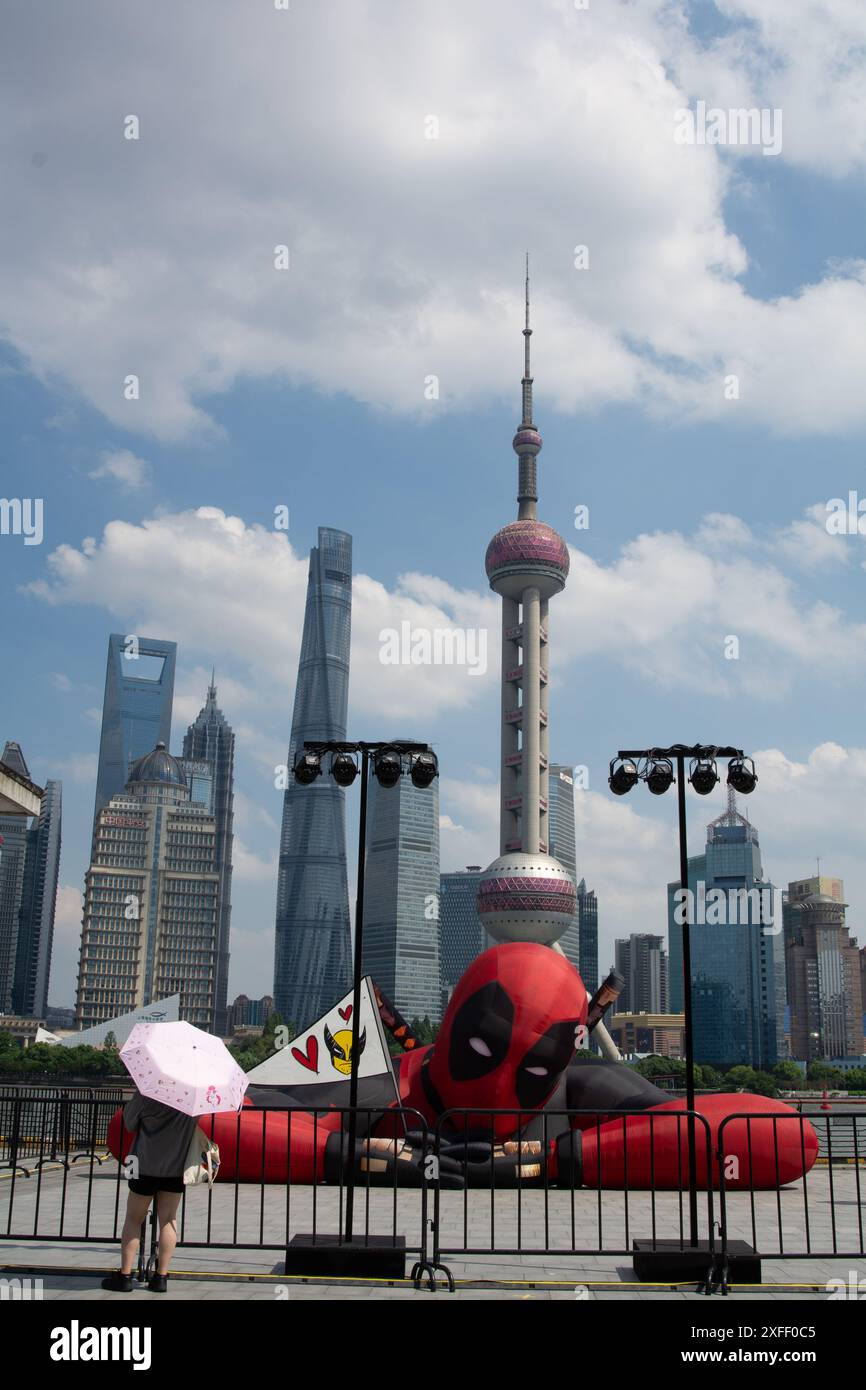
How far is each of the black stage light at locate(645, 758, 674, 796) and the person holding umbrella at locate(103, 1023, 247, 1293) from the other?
5.85 metres

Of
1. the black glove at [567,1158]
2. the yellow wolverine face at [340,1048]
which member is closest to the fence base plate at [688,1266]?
the black glove at [567,1158]

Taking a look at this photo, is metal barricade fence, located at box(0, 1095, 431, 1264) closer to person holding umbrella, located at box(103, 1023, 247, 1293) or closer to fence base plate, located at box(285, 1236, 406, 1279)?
fence base plate, located at box(285, 1236, 406, 1279)

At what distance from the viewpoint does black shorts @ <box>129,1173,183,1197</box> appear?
812cm

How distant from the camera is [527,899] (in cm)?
10638

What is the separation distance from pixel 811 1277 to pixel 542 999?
9.03 meters

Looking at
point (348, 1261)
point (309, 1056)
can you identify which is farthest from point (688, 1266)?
point (309, 1056)

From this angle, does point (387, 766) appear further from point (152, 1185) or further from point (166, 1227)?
point (166, 1227)

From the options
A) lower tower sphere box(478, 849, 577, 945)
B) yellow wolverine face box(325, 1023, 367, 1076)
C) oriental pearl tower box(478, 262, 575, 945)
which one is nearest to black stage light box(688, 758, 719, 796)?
yellow wolverine face box(325, 1023, 367, 1076)

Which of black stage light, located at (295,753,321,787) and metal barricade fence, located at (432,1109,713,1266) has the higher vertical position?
black stage light, located at (295,753,321,787)

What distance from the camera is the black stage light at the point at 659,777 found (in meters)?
12.4

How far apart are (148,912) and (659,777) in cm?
15269

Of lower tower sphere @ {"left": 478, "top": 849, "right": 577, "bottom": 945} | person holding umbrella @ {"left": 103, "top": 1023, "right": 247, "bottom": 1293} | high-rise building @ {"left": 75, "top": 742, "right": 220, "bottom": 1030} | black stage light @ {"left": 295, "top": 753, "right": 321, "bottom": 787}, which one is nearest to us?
person holding umbrella @ {"left": 103, "top": 1023, "right": 247, "bottom": 1293}

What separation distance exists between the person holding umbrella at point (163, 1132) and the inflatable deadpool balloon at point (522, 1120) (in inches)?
261

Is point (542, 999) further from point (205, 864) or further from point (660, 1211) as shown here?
point (205, 864)
